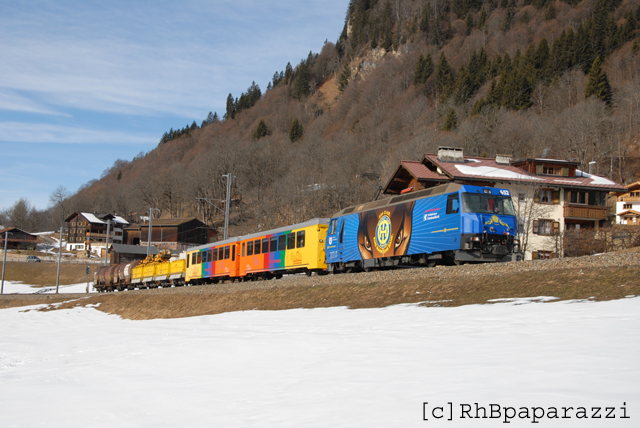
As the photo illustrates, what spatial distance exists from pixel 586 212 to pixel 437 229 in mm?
27980

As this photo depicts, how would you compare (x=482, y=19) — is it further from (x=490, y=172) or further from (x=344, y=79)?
(x=490, y=172)

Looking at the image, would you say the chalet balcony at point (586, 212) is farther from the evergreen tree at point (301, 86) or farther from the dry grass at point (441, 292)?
the evergreen tree at point (301, 86)

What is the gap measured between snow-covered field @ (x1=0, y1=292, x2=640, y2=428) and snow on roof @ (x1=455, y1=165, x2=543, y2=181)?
3200 cm

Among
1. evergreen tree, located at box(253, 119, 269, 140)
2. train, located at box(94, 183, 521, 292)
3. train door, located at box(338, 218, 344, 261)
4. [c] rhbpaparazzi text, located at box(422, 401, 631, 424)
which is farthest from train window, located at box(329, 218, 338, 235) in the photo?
evergreen tree, located at box(253, 119, 269, 140)

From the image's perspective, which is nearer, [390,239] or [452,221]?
[452,221]

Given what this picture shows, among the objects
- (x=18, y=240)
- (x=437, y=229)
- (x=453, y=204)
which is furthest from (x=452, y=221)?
(x=18, y=240)

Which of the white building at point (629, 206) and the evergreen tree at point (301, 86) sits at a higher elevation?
the evergreen tree at point (301, 86)

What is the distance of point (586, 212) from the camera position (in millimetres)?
42875

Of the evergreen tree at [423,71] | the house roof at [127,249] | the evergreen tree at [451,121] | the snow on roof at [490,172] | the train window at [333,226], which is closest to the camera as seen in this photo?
the train window at [333,226]

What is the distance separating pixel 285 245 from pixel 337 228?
13.9 feet

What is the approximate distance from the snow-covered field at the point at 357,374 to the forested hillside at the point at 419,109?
2503 centimetres

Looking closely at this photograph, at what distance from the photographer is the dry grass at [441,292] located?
1316 centimetres

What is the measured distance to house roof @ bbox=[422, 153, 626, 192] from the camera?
135 ft

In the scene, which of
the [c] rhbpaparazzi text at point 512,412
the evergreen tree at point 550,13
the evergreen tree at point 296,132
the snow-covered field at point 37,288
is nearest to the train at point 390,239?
the [c] rhbpaparazzi text at point 512,412
